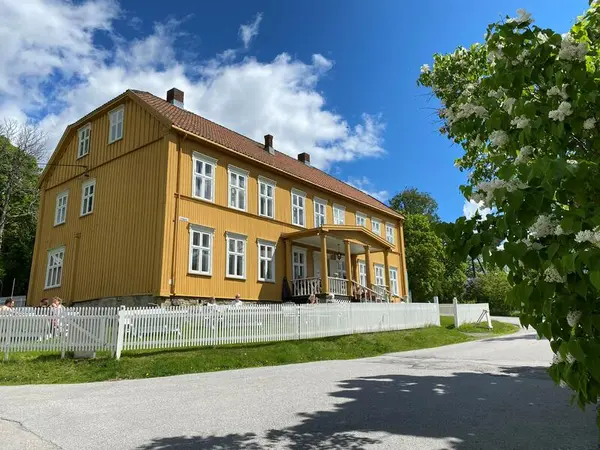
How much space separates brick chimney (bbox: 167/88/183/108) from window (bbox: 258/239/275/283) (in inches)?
330

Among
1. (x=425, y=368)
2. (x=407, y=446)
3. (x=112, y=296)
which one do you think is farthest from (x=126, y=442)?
(x=112, y=296)

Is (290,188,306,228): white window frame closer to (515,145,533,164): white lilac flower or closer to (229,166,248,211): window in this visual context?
(229,166,248,211): window

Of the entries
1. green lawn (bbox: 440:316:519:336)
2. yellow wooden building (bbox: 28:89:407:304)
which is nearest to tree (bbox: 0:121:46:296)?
yellow wooden building (bbox: 28:89:407:304)

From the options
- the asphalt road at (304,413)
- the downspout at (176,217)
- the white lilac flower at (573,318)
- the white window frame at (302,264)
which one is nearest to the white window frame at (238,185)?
the downspout at (176,217)

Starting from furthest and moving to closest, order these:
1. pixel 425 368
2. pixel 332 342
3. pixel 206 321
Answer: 1. pixel 332 342
2. pixel 206 321
3. pixel 425 368

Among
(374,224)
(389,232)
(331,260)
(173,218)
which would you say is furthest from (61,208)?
(389,232)

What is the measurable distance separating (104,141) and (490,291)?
43565 millimetres

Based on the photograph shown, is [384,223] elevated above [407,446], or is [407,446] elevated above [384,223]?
[384,223]

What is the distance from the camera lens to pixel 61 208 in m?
23.4

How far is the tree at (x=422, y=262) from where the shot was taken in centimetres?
4888

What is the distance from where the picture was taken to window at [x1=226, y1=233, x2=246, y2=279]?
19875 millimetres

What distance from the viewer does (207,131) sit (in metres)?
21.6

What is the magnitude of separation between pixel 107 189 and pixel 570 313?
2080cm

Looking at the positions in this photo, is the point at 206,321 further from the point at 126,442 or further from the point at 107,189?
the point at 107,189
